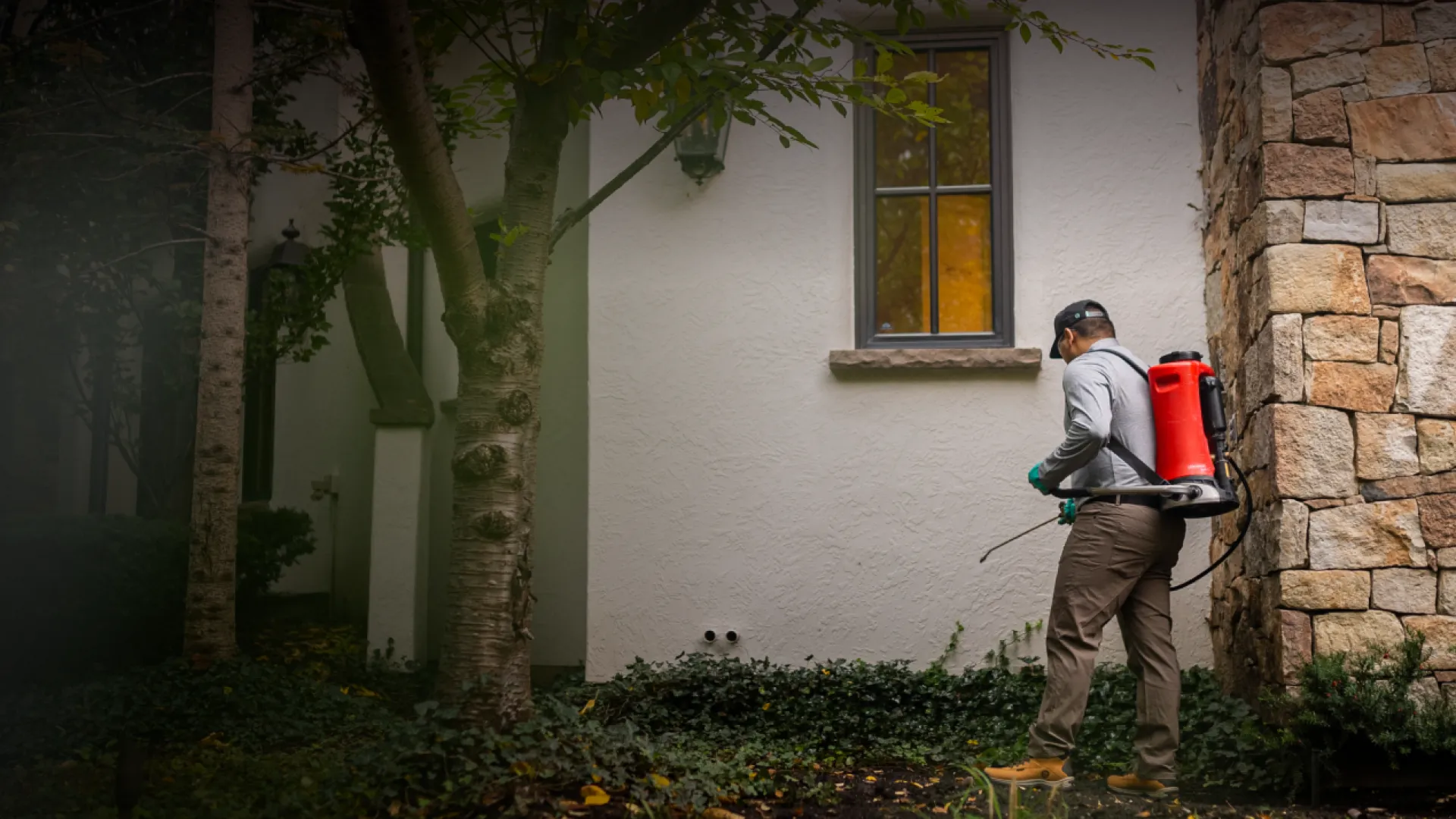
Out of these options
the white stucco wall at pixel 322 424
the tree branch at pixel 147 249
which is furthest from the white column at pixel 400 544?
the tree branch at pixel 147 249

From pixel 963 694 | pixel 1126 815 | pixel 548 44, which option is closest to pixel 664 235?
pixel 548 44

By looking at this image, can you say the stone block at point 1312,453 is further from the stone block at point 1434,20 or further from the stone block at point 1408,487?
the stone block at point 1434,20

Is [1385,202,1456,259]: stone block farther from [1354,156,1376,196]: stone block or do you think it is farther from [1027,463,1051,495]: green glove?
[1027,463,1051,495]: green glove

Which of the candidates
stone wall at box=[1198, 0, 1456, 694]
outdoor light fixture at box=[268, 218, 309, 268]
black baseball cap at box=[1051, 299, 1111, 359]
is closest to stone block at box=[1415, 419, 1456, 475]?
stone wall at box=[1198, 0, 1456, 694]

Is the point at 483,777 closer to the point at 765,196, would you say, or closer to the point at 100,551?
the point at 765,196

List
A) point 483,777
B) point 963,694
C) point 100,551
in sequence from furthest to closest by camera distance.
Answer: point 100,551 → point 963,694 → point 483,777

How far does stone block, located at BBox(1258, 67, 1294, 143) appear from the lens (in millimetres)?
4949

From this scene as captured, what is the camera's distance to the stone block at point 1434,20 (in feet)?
16.2

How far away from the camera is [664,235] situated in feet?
21.8

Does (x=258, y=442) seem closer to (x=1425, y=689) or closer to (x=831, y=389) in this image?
(x=831, y=389)

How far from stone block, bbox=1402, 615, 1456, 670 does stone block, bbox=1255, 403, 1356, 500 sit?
1.77 feet

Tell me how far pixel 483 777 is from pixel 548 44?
2.58 meters

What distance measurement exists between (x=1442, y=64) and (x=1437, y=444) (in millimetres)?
1541

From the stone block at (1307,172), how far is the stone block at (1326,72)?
0.26 meters
